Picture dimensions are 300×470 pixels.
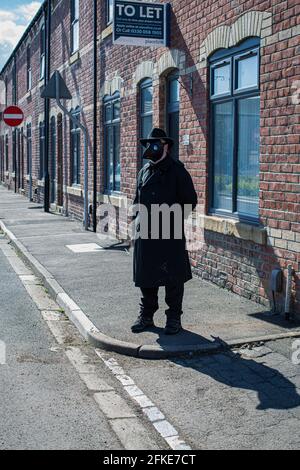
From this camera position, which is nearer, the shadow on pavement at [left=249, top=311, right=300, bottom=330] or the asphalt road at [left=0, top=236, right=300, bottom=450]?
the asphalt road at [left=0, top=236, right=300, bottom=450]

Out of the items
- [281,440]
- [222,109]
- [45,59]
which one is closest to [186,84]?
[222,109]

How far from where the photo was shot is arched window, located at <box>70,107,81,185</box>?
1839cm

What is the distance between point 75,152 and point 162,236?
12.7 meters

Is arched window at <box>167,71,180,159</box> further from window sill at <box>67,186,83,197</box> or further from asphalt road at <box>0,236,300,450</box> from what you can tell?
window sill at <box>67,186,83,197</box>

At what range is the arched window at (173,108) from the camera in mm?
10797

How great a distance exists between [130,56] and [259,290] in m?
6.62

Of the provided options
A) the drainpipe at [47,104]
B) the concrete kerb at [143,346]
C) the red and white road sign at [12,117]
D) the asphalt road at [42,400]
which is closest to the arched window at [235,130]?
the concrete kerb at [143,346]

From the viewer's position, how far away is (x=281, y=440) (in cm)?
436

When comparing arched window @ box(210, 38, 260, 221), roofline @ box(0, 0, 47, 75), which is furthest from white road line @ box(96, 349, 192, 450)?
roofline @ box(0, 0, 47, 75)

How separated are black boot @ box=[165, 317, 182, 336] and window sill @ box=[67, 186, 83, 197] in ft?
37.6

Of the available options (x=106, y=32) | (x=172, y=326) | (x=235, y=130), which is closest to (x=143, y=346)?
(x=172, y=326)

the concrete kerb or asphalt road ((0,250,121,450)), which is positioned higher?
the concrete kerb

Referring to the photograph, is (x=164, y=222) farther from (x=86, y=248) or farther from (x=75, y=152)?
(x=75, y=152)

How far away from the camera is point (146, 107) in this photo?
12.3m
